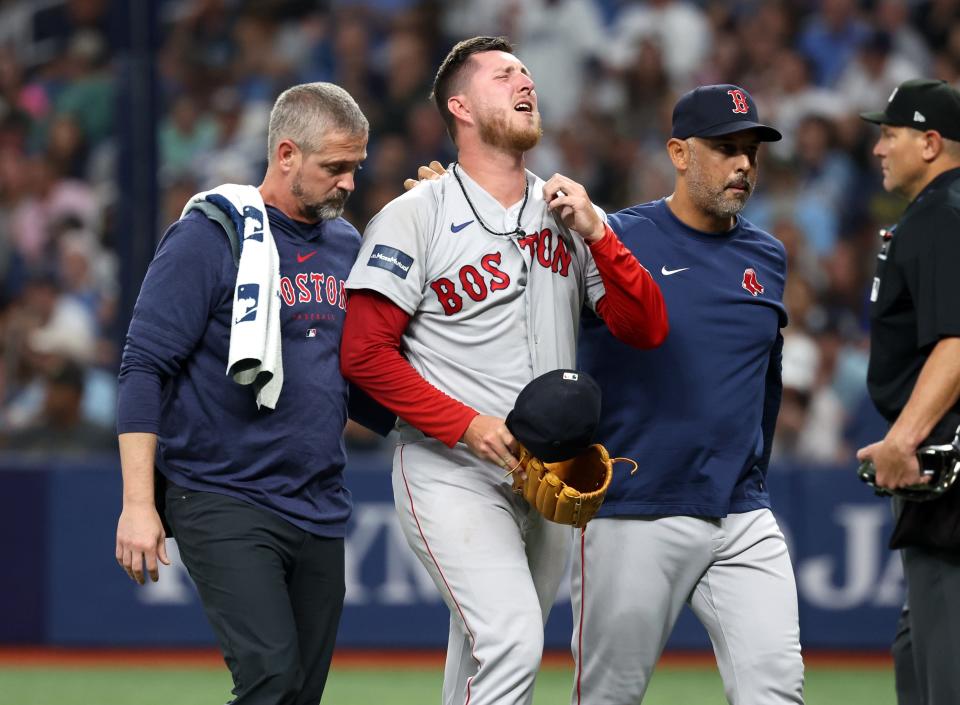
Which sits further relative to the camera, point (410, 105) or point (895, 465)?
point (410, 105)

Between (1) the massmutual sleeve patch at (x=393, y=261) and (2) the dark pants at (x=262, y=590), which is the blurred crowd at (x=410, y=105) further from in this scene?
(1) the massmutual sleeve patch at (x=393, y=261)

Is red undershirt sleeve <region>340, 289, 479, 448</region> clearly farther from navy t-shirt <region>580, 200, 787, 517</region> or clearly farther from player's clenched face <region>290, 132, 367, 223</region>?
navy t-shirt <region>580, 200, 787, 517</region>

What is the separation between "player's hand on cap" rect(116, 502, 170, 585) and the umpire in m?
2.32

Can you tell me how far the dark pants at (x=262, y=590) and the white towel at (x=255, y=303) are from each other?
14.9 inches

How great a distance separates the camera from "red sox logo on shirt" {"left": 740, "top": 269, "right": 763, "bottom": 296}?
4910mm

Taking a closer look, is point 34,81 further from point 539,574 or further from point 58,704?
point 539,574

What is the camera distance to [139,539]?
418cm

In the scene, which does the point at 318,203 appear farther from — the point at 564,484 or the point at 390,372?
the point at 564,484

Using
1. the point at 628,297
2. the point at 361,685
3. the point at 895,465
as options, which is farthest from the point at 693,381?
the point at 361,685

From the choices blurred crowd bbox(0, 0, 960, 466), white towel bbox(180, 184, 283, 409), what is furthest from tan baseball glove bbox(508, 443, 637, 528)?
blurred crowd bbox(0, 0, 960, 466)

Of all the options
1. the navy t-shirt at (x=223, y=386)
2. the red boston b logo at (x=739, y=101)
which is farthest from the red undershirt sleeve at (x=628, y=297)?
the navy t-shirt at (x=223, y=386)

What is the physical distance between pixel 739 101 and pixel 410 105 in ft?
24.7

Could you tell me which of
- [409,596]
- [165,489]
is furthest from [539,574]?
[409,596]

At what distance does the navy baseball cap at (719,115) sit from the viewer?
4.84 meters
